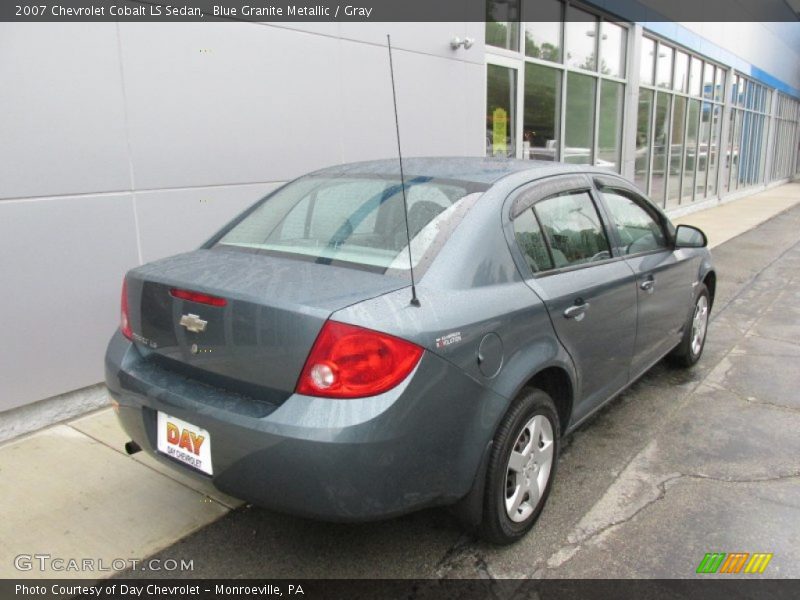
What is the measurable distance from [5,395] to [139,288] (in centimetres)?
175

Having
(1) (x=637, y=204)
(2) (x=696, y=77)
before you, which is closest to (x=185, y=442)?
(1) (x=637, y=204)

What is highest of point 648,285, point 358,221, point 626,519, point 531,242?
point 358,221

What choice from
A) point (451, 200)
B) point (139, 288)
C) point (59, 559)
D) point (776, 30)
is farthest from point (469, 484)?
point (776, 30)

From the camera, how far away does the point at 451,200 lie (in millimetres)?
2729

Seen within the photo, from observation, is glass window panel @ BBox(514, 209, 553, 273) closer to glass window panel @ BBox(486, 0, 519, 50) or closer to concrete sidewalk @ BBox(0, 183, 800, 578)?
concrete sidewalk @ BBox(0, 183, 800, 578)

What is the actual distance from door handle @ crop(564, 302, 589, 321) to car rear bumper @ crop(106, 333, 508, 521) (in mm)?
662

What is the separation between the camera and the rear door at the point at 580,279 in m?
2.82

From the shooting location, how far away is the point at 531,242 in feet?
9.30

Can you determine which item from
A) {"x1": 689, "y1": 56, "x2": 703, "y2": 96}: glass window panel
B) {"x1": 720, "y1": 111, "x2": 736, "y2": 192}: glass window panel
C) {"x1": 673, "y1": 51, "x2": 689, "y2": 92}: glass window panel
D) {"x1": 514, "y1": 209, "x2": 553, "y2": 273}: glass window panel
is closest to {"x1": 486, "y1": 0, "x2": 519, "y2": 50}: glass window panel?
{"x1": 514, "y1": 209, "x2": 553, "y2": 273}: glass window panel

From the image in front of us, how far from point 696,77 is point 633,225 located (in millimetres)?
14203

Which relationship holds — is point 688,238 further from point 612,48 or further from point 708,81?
point 708,81

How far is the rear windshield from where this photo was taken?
2.55 meters

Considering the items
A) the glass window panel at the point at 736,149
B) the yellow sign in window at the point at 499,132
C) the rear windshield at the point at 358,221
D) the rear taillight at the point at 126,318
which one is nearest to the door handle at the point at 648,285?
the rear windshield at the point at 358,221

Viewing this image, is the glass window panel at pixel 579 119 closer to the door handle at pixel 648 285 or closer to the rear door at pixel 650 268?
the rear door at pixel 650 268
